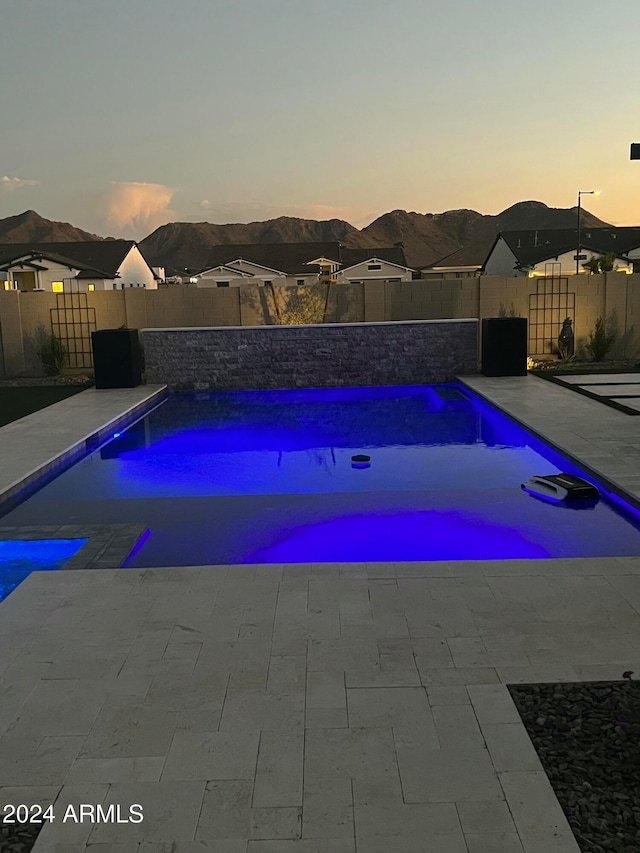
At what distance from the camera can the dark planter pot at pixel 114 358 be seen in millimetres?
12977

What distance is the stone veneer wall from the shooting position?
13992 millimetres

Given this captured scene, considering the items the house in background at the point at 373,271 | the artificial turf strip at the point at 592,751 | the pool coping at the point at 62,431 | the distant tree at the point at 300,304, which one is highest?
the house in background at the point at 373,271

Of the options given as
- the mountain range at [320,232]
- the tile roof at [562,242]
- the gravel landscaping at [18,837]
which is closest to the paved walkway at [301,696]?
the gravel landscaping at [18,837]

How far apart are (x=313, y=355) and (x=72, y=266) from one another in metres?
26.7

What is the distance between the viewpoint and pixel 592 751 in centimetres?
250

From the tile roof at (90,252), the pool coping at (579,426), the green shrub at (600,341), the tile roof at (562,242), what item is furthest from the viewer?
the tile roof at (90,252)

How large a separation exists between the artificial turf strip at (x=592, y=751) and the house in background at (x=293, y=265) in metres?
37.4

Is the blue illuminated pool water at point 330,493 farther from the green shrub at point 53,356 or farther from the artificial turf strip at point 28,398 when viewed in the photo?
the green shrub at point 53,356

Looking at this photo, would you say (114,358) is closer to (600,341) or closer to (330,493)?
(330,493)

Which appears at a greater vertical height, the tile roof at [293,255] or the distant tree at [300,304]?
the tile roof at [293,255]

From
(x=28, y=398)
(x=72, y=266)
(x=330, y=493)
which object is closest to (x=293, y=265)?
(x=72, y=266)

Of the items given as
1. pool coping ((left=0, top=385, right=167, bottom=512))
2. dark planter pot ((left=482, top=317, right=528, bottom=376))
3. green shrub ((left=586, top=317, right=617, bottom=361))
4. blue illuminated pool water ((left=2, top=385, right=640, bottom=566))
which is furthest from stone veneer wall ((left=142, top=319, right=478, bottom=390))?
blue illuminated pool water ((left=2, top=385, right=640, bottom=566))

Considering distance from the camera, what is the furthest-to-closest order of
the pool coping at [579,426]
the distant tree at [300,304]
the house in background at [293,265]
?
the house in background at [293,265] → the distant tree at [300,304] → the pool coping at [579,426]

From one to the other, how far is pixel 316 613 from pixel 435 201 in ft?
186
